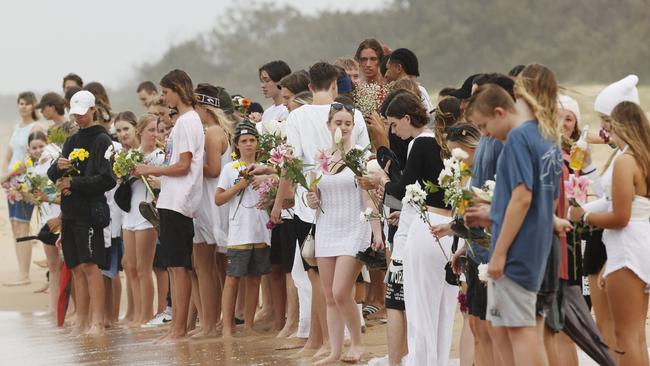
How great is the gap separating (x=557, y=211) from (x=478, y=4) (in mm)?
38297

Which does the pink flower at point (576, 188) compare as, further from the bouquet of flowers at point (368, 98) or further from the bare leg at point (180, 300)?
the bare leg at point (180, 300)

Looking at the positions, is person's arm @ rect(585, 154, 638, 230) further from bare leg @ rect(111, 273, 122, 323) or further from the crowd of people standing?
bare leg @ rect(111, 273, 122, 323)

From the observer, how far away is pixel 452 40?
42938 millimetres

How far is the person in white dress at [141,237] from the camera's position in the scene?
12680 millimetres

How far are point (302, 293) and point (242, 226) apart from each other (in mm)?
980

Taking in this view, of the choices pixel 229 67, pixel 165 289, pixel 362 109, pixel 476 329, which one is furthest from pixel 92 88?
pixel 229 67

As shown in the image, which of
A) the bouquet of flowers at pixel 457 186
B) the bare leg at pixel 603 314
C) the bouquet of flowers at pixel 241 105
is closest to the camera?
the bouquet of flowers at pixel 457 186

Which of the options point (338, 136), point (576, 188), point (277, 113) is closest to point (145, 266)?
point (277, 113)

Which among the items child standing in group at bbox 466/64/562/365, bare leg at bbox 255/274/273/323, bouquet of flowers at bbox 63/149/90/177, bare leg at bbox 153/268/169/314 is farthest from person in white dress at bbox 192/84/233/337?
child standing in group at bbox 466/64/562/365

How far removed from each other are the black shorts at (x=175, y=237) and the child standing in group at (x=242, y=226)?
14.1 inches

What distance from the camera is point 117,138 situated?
1386 cm

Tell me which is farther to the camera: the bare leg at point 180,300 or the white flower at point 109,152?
the white flower at point 109,152

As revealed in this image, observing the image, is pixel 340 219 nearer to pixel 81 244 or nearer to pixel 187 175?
pixel 187 175

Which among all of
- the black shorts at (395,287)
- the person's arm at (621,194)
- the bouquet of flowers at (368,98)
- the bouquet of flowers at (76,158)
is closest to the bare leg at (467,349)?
the black shorts at (395,287)
